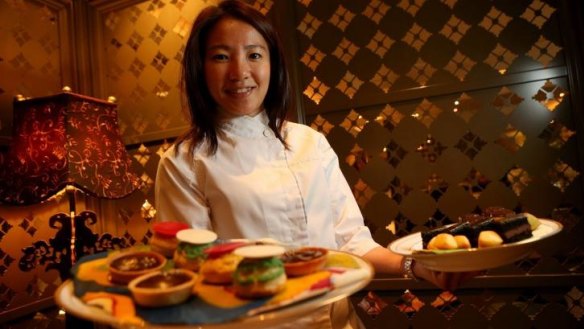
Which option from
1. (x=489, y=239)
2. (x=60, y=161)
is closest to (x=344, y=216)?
(x=489, y=239)

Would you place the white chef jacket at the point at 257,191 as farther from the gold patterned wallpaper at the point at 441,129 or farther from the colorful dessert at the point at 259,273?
the gold patterned wallpaper at the point at 441,129

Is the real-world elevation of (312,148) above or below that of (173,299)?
above

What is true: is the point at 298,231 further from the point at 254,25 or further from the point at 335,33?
the point at 335,33

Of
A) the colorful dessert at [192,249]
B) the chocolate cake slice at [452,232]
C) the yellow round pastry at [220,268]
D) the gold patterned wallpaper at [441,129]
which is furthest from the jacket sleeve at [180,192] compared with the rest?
the gold patterned wallpaper at [441,129]

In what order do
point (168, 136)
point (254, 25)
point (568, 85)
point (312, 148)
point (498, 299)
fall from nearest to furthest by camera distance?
point (254, 25) < point (312, 148) < point (568, 85) < point (498, 299) < point (168, 136)

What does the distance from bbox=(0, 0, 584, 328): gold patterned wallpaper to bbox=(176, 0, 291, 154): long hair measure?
915 mm

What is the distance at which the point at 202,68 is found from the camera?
1442 mm

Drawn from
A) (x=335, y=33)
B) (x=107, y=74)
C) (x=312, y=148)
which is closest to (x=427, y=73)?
(x=335, y=33)

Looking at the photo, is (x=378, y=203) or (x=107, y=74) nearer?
(x=378, y=203)

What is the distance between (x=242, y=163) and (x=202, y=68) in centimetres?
38

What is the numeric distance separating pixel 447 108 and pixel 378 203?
2.21ft

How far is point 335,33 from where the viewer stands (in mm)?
2441

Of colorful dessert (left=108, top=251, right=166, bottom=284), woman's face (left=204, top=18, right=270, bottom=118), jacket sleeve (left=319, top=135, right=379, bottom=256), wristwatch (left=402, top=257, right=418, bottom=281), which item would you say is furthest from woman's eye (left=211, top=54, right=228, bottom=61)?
wristwatch (left=402, top=257, right=418, bottom=281)

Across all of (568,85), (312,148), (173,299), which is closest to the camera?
(173,299)
